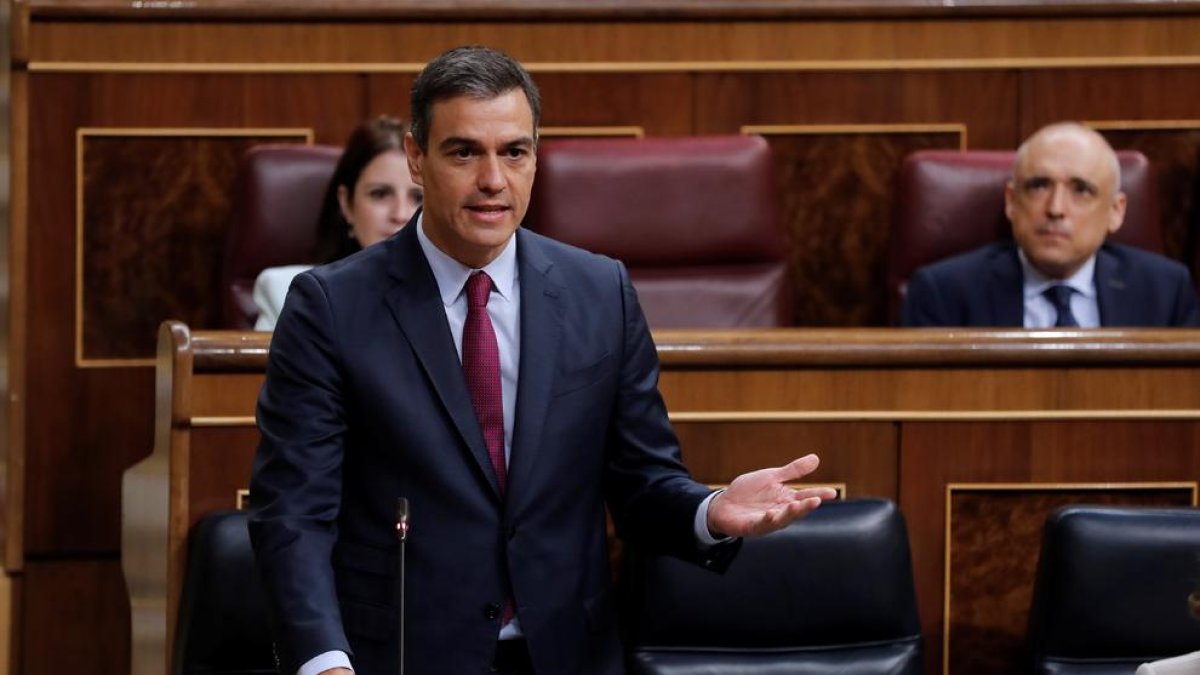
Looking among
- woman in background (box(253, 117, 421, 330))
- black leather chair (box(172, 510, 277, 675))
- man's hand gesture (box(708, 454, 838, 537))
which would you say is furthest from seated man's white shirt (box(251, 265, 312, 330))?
man's hand gesture (box(708, 454, 838, 537))

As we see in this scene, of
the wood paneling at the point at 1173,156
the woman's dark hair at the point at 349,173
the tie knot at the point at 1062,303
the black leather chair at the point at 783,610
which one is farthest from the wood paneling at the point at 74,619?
the wood paneling at the point at 1173,156

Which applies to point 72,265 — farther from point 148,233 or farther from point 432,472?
point 432,472

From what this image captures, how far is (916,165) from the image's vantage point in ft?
5.05

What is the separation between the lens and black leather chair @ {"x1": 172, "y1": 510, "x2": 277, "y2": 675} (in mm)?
958

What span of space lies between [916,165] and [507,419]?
0.77 metres

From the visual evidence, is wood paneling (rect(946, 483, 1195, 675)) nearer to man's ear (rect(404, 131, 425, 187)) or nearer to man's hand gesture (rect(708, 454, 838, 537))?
man's hand gesture (rect(708, 454, 838, 537))

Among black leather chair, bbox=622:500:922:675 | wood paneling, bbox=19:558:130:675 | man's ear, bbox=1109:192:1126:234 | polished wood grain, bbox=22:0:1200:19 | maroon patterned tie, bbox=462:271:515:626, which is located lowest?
wood paneling, bbox=19:558:130:675

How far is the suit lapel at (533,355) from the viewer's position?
837 mm

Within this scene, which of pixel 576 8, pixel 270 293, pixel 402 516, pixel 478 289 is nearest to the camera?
pixel 402 516

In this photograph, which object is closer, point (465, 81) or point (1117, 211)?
point (465, 81)

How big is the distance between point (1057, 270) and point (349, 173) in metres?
0.57

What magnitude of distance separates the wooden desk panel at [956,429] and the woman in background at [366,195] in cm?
36

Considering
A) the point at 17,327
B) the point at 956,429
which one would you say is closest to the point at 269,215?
the point at 17,327

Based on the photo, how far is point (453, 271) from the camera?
859 mm
